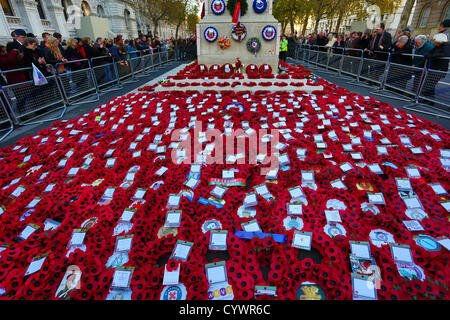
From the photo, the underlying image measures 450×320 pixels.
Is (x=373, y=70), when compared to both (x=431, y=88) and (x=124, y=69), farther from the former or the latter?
(x=124, y=69)

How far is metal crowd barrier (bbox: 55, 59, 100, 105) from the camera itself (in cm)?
716

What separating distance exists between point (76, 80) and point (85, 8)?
29.4m

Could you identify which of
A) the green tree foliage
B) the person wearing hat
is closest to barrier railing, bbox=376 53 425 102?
the person wearing hat

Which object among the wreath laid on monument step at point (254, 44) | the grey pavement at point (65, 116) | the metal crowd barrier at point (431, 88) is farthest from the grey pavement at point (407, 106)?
the grey pavement at point (65, 116)

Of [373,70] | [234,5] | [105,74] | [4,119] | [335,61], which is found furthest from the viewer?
[335,61]

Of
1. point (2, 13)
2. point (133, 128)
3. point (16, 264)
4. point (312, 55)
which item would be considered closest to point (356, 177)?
point (16, 264)

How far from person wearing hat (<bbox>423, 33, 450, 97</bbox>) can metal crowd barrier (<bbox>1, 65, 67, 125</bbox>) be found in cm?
1066

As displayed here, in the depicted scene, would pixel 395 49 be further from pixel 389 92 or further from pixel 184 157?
pixel 184 157

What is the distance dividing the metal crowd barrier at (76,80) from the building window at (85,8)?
26125mm

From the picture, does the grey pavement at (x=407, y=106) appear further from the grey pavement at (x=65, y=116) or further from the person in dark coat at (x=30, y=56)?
the person in dark coat at (x=30, y=56)

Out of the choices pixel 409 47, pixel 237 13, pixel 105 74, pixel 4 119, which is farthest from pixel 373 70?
pixel 4 119

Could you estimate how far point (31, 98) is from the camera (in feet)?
19.5

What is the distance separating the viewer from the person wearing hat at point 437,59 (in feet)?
20.2
